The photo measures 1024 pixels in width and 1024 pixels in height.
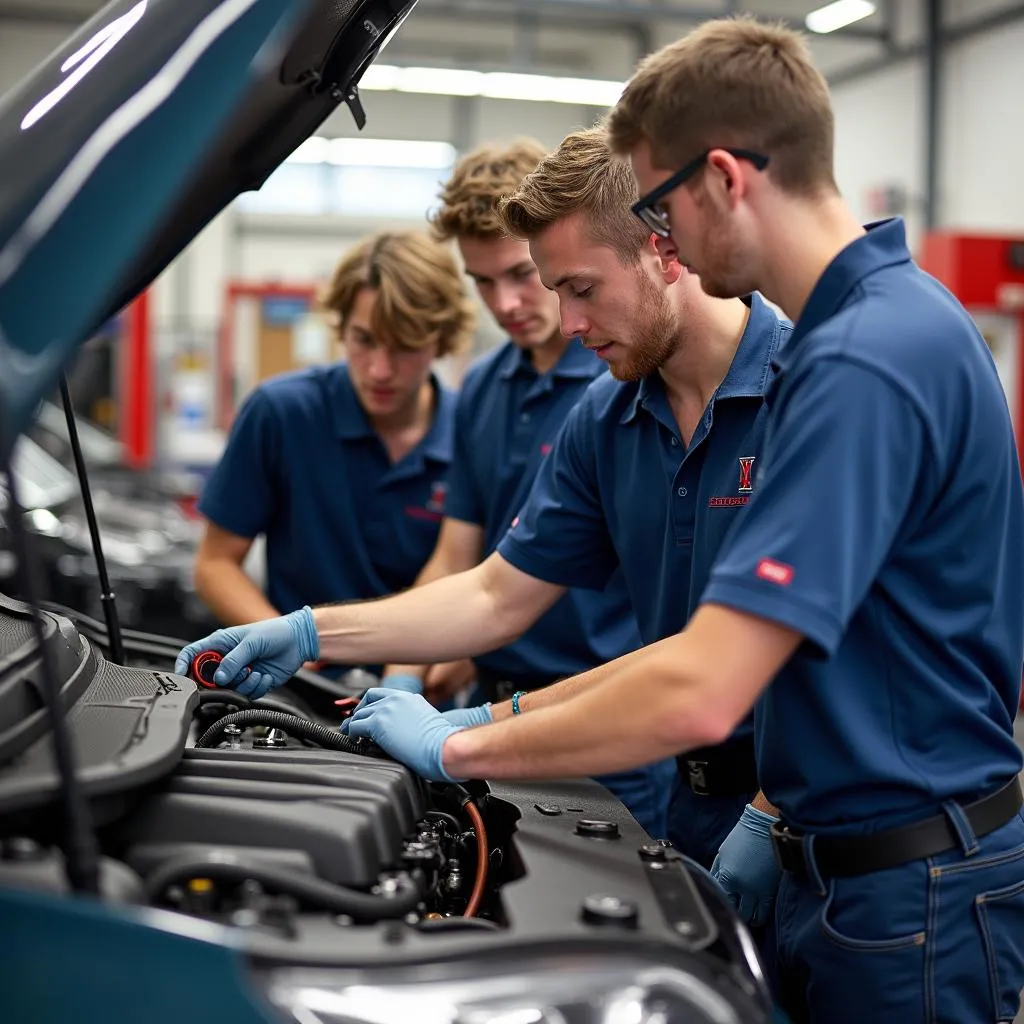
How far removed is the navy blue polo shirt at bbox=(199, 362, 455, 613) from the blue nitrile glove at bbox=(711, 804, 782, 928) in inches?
52.8

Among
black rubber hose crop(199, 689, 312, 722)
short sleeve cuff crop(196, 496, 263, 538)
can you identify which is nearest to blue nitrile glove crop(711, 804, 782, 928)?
black rubber hose crop(199, 689, 312, 722)

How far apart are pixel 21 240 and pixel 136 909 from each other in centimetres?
58

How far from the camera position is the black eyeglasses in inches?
50.0

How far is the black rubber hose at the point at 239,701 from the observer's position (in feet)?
6.00

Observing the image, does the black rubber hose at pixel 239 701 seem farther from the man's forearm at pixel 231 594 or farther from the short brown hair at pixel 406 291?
the short brown hair at pixel 406 291

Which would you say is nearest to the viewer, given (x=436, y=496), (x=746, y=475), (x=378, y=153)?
(x=746, y=475)

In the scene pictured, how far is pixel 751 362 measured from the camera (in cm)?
177

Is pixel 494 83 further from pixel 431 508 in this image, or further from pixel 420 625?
pixel 420 625

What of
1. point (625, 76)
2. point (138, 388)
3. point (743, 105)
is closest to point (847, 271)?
point (743, 105)

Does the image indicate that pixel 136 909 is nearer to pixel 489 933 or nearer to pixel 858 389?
pixel 489 933

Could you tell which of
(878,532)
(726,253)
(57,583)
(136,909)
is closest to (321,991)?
(136,909)

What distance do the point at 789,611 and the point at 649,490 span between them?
72 cm

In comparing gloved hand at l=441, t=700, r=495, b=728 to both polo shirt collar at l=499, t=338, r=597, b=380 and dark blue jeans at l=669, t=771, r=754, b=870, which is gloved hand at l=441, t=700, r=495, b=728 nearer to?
dark blue jeans at l=669, t=771, r=754, b=870

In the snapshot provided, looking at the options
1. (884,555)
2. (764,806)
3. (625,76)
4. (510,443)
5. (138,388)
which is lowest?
(138,388)
